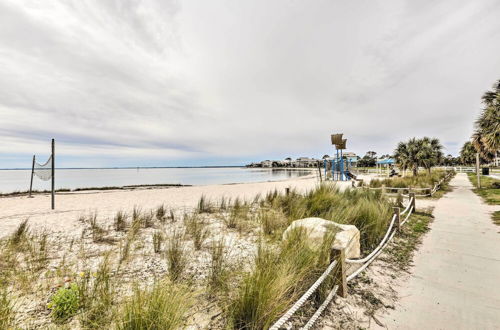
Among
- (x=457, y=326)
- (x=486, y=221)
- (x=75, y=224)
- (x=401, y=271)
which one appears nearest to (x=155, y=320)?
(x=457, y=326)

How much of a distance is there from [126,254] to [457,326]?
16.1ft

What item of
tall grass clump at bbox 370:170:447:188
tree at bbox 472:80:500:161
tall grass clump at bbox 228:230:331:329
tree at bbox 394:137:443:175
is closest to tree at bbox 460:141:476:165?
tree at bbox 394:137:443:175

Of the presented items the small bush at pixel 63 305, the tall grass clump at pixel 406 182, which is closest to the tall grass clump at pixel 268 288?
the small bush at pixel 63 305

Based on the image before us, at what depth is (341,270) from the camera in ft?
9.50

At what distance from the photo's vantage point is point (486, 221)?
727cm

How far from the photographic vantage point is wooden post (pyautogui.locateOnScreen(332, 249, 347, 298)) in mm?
2859

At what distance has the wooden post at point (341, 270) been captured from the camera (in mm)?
2859

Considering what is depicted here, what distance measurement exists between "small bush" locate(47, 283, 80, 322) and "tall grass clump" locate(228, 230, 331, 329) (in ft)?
5.68

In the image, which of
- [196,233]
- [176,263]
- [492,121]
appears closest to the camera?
[176,263]

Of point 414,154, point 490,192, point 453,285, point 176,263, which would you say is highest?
point 414,154

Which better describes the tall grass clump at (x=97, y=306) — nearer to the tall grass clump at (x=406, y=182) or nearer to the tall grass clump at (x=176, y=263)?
the tall grass clump at (x=176, y=263)

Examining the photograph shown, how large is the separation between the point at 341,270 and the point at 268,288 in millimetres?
1246

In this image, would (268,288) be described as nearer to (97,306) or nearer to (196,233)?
(97,306)

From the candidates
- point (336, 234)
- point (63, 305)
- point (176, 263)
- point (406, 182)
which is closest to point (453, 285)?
point (336, 234)
